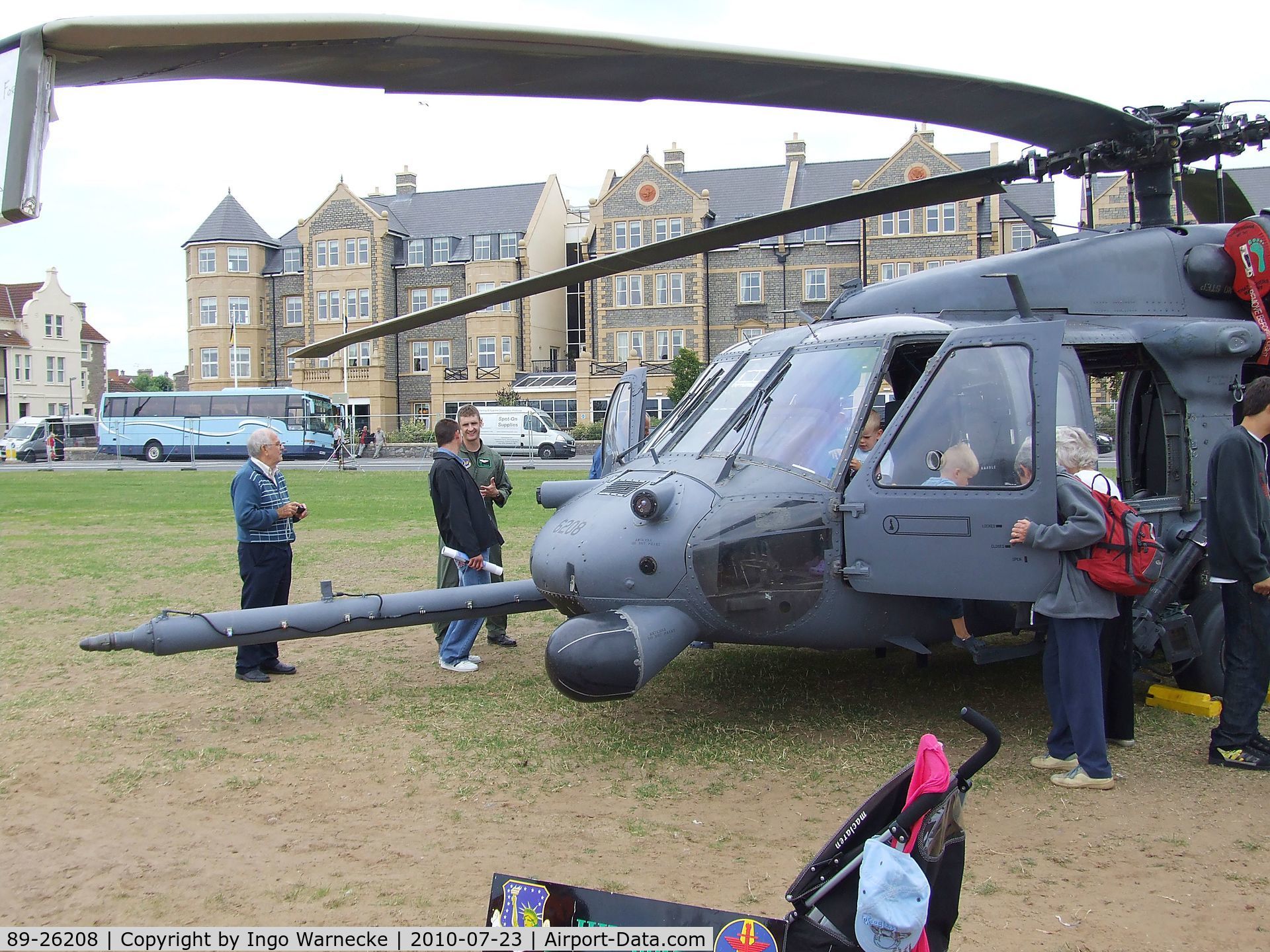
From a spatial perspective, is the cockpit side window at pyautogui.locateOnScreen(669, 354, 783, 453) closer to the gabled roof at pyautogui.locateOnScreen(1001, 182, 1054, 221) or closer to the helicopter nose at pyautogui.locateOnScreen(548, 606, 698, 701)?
the helicopter nose at pyautogui.locateOnScreen(548, 606, 698, 701)

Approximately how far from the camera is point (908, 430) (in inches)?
218

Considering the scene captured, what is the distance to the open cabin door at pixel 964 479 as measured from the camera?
5168 mm

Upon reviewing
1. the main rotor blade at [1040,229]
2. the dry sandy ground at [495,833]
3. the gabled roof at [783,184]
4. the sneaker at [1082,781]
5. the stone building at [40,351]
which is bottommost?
the dry sandy ground at [495,833]

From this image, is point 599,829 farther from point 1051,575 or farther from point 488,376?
point 488,376

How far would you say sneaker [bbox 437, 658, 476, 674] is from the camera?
7.59 metres

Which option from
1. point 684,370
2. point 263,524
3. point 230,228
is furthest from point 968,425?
point 230,228

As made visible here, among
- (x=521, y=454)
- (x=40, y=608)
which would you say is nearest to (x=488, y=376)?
(x=521, y=454)

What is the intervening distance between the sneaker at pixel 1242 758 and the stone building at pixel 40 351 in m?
74.7

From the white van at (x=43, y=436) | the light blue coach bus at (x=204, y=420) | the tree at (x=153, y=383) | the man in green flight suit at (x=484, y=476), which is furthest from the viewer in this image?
the tree at (x=153, y=383)

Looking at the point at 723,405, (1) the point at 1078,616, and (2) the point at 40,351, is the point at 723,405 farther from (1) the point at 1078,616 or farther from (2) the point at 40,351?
(2) the point at 40,351

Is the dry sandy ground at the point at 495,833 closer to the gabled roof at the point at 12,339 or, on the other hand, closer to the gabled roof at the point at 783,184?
the gabled roof at the point at 783,184

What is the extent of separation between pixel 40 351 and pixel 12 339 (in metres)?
2.28

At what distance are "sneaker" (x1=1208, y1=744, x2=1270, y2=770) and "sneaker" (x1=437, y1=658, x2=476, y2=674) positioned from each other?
4.78 metres

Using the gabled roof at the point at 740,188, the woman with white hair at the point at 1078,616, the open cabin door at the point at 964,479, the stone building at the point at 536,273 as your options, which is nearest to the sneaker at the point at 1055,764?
the woman with white hair at the point at 1078,616
